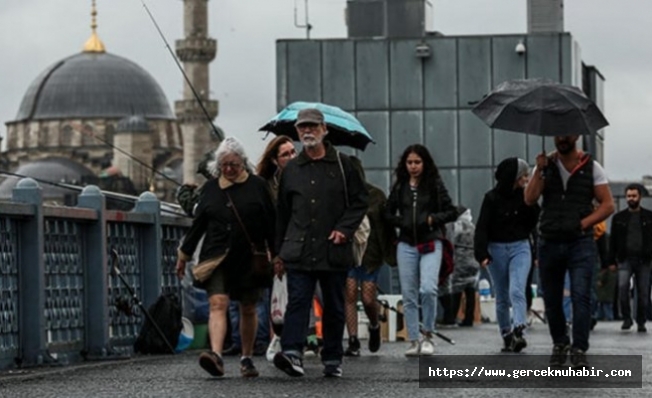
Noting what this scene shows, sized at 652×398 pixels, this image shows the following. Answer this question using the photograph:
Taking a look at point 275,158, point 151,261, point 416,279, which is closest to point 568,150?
point 275,158

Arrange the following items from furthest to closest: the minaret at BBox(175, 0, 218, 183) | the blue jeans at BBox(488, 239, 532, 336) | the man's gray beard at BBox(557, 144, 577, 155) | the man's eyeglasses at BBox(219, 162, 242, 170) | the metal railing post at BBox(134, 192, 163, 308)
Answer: the minaret at BBox(175, 0, 218, 183)
the metal railing post at BBox(134, 192, 163, 308)
the blue jeans at BBox(488, 239, 532, 336)
the man's gray beard at BBox(557, 144, 577, 155)
the man's eyeglasses at BBox(219, 162, 242, 170)

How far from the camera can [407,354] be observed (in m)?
15.3

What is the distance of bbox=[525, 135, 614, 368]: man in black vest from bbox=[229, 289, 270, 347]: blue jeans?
3.26 meters

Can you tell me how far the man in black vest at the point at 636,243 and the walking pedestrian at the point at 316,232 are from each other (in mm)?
10066

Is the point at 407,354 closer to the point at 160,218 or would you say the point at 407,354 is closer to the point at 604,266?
the point at 160,218

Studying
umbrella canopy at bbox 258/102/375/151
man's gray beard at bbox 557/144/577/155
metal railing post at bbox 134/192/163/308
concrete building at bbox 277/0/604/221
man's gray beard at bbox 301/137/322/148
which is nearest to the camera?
man's gray beard at bbox 301/137/322/148

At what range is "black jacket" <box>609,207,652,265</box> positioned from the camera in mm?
22703

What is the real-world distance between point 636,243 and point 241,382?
11.1 meters

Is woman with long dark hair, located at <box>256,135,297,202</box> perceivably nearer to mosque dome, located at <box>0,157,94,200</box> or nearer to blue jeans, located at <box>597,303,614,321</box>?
blue jeans, located at <box>597,303,614,321</box>

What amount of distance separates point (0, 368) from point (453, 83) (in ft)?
128

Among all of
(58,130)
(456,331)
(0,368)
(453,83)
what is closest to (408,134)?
(453,83)

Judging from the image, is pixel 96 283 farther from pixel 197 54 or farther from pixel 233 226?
pixel 197 54

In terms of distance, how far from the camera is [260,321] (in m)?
16.4

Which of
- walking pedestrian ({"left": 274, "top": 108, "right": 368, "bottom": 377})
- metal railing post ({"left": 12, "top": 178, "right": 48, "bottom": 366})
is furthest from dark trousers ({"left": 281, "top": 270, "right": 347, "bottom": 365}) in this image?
metal railing post ({"left": 12, "top": 178, "right": 48, "bottom": 366})
